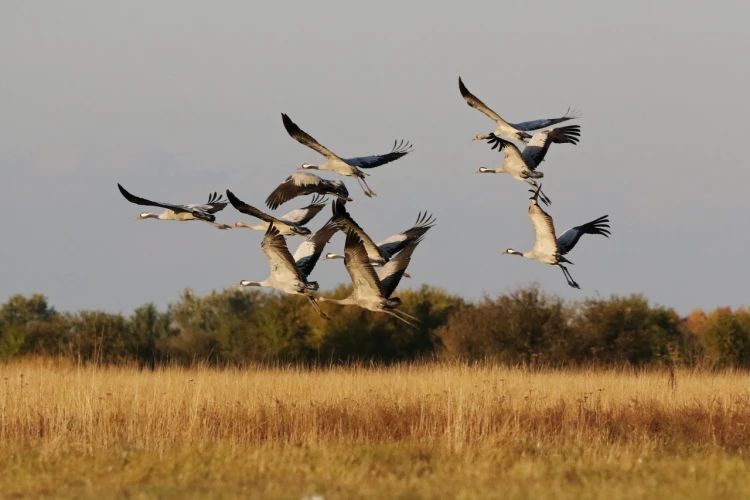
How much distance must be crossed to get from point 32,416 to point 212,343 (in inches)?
891

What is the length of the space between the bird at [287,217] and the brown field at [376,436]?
239cm

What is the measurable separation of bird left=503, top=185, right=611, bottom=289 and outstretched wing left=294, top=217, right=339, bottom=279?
113 inches

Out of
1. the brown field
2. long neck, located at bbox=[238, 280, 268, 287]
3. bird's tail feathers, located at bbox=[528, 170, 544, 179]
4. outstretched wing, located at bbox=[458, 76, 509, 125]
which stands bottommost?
the brown field

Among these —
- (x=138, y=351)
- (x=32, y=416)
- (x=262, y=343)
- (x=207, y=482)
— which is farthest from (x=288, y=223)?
(x=262, y=343)

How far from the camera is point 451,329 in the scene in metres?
33.7

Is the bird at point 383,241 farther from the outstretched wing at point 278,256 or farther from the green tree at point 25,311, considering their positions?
the green tree at point 25,311

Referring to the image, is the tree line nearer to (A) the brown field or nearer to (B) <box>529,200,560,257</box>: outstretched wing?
(A) the brown field

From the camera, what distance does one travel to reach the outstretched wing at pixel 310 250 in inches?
630

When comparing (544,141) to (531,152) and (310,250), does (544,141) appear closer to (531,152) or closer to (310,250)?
(531,152)

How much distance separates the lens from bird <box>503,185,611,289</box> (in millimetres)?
16172

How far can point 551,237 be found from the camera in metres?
16.4

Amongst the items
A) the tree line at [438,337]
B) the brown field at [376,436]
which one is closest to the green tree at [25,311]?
the tree line at [438,337]

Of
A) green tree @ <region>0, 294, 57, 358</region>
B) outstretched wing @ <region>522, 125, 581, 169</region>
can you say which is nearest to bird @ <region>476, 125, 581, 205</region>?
outstretched wing @ <region>522, 125, 581, 169</region>

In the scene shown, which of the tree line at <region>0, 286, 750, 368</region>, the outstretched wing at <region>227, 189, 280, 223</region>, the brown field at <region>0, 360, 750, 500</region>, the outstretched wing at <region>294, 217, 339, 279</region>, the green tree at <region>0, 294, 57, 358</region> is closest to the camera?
the brown field at <region>0, 360, 750, 500</region>
